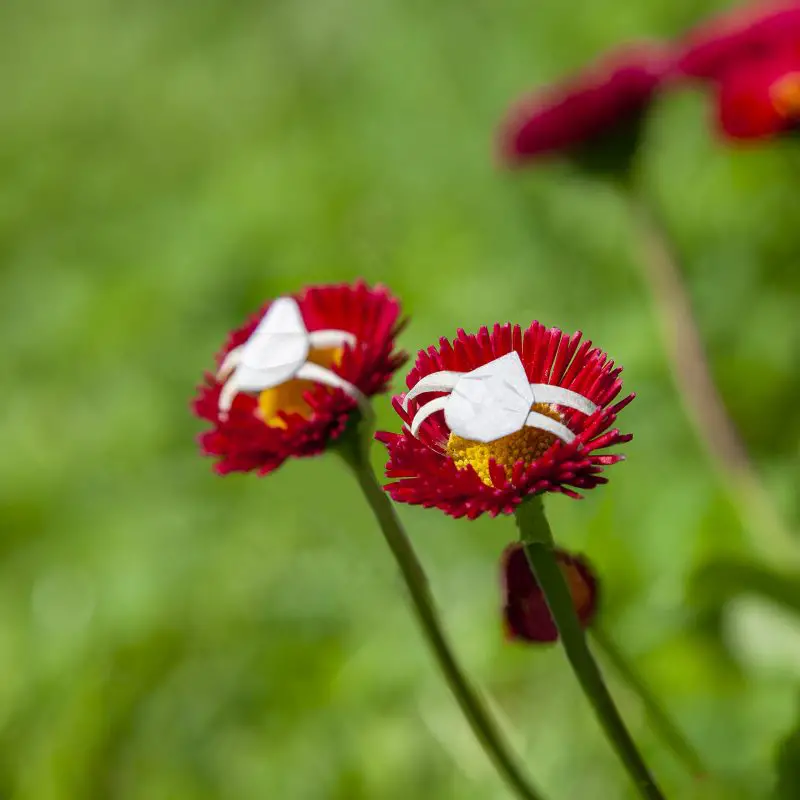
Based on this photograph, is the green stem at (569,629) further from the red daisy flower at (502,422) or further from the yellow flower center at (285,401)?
the yellow flower center at (285,401)

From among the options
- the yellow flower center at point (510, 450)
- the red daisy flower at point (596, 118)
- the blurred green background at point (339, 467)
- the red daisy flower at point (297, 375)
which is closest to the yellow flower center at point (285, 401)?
the red daisy flower at point (297, 375)

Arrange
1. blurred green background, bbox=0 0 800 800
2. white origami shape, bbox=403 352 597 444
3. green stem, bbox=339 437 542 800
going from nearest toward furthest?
white origami shape, bbox=403 352 597 444, green stem, bbox=339 437 542 800, blurred green background, bbox=0 0 800 800

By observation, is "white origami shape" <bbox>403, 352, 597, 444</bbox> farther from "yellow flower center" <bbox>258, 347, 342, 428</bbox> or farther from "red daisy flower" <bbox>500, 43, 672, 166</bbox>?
"red daisy flower" <bbox>500, 43, 672, 166</bbox>

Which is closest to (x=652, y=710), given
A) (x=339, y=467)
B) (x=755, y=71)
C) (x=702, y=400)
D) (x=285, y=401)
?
(x=285, y=401)

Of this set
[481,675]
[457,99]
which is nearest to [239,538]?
[481,675]

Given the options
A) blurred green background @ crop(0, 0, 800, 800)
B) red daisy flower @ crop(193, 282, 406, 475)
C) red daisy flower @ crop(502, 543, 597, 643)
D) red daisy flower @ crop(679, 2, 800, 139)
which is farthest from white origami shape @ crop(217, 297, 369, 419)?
A: red daisy flower @ crop(679, 2, 800, 139)

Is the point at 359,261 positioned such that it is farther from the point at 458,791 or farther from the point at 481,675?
the point at 458,791
